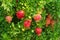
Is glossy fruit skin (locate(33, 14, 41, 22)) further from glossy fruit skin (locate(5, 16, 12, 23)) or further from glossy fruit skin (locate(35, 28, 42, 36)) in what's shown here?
glossy fruit skin (locate(5, 16, 12, 23))

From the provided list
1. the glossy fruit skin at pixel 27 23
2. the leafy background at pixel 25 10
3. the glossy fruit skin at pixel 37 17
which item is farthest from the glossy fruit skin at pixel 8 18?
the glossy fruit skin at pixel 37 17

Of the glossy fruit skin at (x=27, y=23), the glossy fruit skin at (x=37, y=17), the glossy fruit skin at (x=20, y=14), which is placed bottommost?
the glossy fruit skin at (x=27, y=23)

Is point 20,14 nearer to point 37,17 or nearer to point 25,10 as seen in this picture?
point 25,10

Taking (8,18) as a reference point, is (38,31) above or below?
below

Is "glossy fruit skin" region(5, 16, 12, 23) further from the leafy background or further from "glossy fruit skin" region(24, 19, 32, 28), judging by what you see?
"glossy fruit skin" region(24, 19, 32, 28)

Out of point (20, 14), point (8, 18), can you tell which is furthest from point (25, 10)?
point (8, 18)

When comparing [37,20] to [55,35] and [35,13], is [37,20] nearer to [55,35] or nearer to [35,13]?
[35,13]

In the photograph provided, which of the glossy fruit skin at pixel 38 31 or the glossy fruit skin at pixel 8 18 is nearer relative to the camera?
the glossy fruit skin at pixel 8 18

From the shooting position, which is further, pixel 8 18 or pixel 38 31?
pixel 38 31

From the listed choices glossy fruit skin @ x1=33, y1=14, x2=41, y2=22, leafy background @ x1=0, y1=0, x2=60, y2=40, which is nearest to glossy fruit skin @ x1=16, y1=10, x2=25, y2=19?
leafy background @ x1=0, y1=0, x2=60, y2=40

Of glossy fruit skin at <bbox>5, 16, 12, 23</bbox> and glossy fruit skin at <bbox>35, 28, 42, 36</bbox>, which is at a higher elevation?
glossy fruit skin at <bbox>5, 16, 12, 23</bbox>

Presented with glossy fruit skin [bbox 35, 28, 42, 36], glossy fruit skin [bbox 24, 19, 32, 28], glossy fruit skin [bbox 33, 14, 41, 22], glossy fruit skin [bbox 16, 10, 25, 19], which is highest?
glossy fruit skin [bbox 16, 10, 25, 19]

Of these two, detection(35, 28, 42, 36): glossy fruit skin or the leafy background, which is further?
detection(35, 28, 42, 36): glossy fruit skin

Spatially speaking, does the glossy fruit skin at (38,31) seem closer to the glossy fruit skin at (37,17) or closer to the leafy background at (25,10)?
the leafy background at (25,10)
